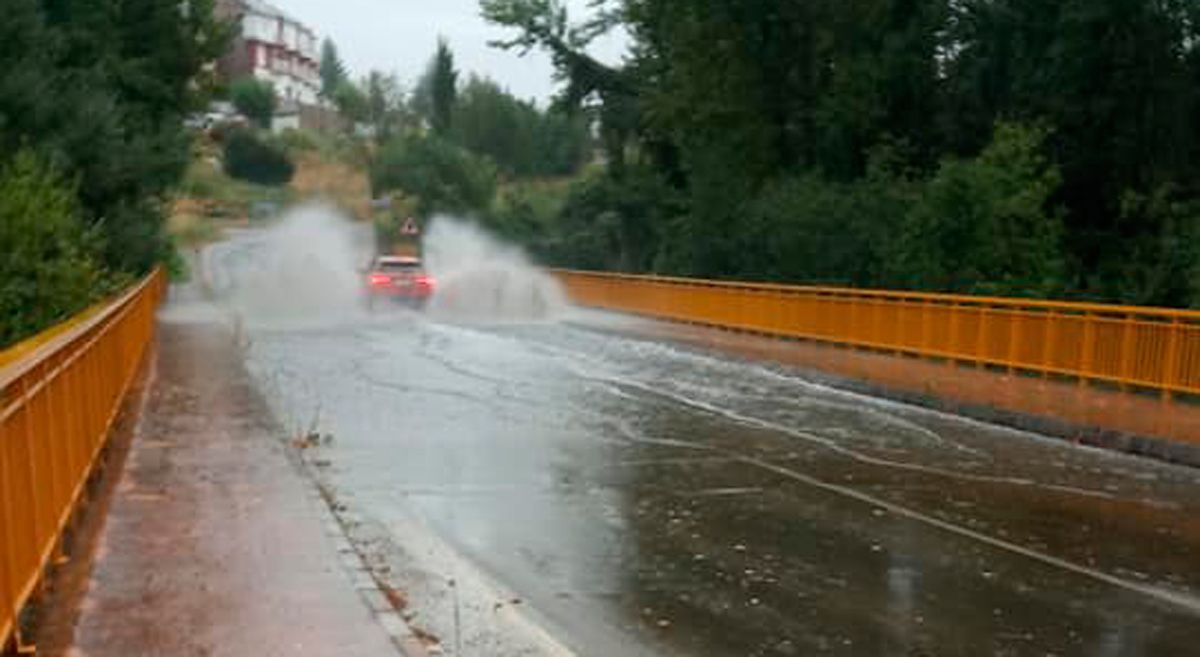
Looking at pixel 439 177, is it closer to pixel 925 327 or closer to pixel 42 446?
pixel 925 327

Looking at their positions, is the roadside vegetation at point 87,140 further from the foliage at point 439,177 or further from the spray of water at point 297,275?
the foliage at point 439,177

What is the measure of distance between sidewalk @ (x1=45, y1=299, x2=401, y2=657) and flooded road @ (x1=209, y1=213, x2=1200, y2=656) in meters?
0.47

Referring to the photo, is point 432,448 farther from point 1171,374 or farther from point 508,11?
point 508,11

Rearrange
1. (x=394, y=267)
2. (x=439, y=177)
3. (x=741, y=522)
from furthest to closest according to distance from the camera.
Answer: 1. (x=439, y=177)
2. (x=394, y=267)
3. (x=741, y=522)

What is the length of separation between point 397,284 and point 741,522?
30257mm

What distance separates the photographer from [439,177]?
95062 mm

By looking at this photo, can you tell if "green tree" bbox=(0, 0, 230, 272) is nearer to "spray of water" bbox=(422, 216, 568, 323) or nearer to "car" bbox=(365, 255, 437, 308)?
"car" bbox=(365, 255, 437, 308)

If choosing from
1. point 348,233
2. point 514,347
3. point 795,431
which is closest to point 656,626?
point 795,431

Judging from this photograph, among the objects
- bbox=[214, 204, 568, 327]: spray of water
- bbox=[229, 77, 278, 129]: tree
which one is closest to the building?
bbox=[229, 77, 278, 129]: tree

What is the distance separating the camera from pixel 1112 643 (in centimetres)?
714

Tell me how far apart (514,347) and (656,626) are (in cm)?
2014

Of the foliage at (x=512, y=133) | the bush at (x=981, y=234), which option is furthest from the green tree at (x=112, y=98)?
the foliage at (x=512, y=133)

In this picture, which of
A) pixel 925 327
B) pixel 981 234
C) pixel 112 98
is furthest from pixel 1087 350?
pixel 112 98

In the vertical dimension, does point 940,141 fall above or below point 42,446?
above
